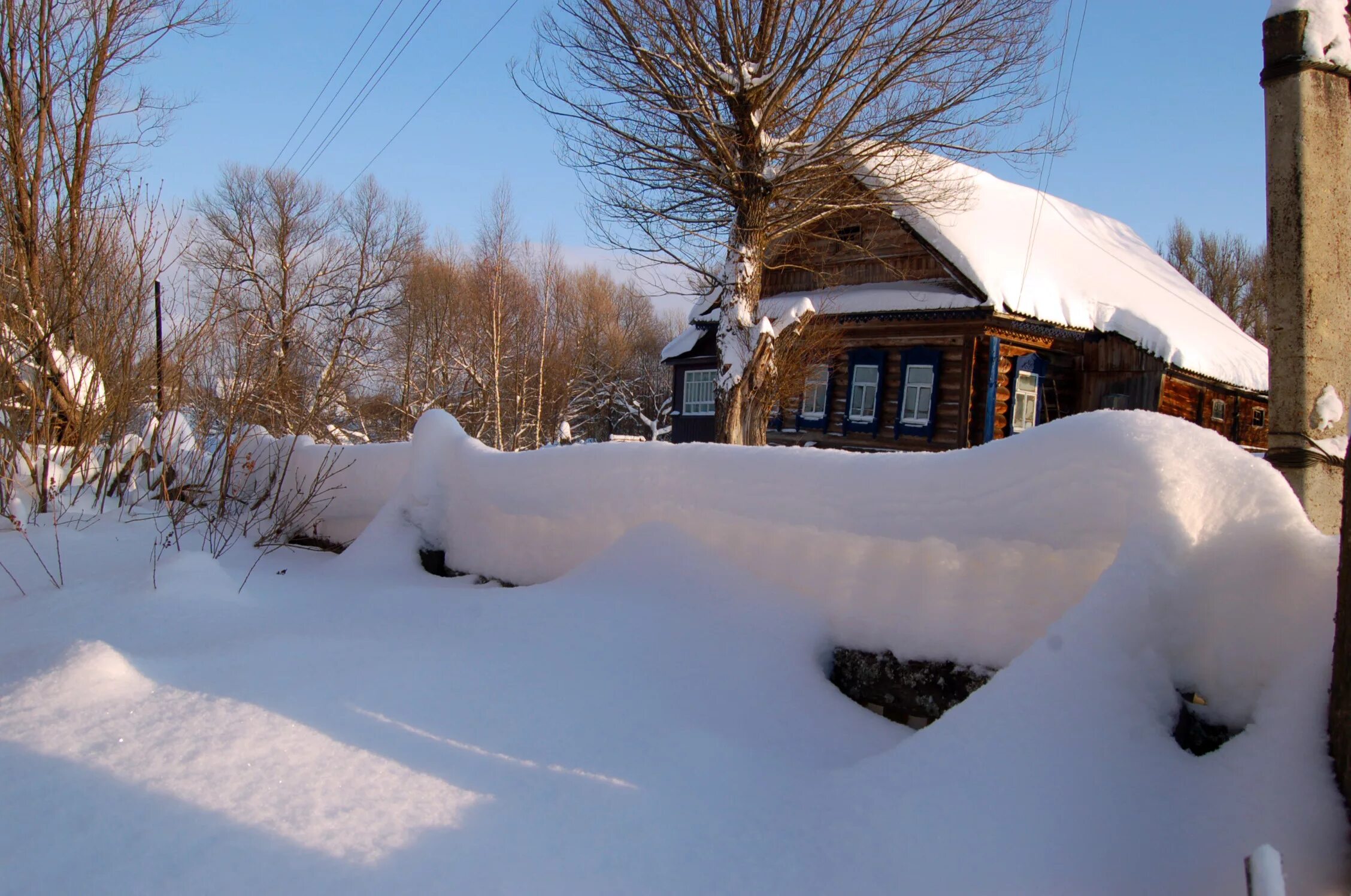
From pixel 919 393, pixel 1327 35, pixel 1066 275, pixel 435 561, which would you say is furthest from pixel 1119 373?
pixel 435 561

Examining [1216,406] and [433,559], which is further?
[1216,406]

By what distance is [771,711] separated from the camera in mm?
3201

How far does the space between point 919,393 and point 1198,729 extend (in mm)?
12928

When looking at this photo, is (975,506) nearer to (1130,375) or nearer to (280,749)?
(280,749)

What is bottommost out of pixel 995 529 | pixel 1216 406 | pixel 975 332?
pixel 995 529

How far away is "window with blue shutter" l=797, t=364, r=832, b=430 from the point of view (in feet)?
53.5

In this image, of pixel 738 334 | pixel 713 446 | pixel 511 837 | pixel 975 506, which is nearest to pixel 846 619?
pixel 975 506

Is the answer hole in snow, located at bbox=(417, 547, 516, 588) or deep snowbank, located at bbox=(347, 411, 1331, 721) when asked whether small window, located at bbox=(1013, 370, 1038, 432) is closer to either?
hole in snow, located at bbox=(417, 547, 516, 588)

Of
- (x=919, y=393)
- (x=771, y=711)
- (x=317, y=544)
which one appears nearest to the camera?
(x=771, y=711)

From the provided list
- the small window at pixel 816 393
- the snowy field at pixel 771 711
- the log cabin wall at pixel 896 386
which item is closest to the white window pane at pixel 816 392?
the small window at pixel 816 393

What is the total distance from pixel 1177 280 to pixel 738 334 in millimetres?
16225

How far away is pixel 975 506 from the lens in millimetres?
3090

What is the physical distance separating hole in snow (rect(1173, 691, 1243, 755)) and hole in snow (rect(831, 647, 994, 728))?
0.69 m

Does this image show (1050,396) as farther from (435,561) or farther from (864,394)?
(435,561)
